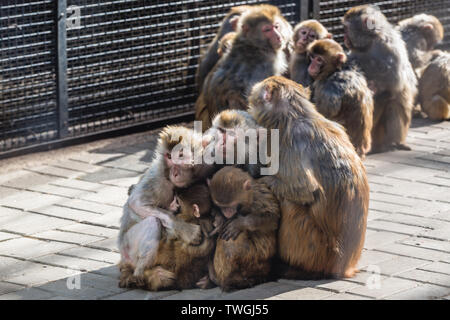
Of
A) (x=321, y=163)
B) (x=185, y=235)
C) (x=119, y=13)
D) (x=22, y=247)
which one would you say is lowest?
(x=22, y=247)

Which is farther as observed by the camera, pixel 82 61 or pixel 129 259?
pixel 82 61

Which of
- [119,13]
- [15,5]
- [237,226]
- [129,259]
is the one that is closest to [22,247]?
[129,259]

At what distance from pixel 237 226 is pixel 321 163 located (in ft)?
2.08

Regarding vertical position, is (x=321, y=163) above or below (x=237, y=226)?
above

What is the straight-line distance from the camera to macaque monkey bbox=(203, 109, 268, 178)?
18.2ft

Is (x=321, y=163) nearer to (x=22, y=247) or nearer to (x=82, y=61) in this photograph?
(x=22, y=247)

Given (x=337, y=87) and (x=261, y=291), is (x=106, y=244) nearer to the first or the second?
(x=261, y=291)

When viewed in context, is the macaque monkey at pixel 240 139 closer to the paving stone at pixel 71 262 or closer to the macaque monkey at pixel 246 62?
the paving stone at pixel 71 262

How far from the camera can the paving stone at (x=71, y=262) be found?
6.01m

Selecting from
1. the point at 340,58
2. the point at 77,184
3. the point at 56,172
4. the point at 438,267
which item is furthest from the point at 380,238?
the point at 56,172

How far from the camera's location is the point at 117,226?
22.4 feet

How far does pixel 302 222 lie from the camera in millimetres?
5500

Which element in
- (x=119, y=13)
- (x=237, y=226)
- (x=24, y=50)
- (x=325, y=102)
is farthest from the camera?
(x=119, y=13)

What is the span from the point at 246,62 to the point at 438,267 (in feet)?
9.44
